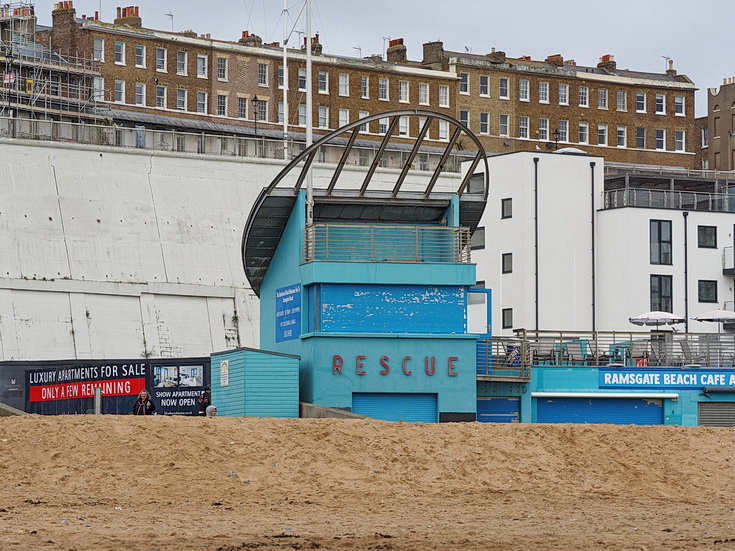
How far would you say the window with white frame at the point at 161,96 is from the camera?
97438 millimetres

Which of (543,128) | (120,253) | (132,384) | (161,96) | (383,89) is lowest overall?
(132,384)

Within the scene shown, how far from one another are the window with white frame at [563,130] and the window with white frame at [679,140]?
10.5 metres

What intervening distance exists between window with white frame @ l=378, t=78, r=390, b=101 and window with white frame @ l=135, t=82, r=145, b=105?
19.1m

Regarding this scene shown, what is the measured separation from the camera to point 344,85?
105 m

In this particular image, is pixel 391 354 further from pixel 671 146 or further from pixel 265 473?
pixel 671 146

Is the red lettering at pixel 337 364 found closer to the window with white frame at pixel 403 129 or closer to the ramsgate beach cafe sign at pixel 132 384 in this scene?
the ramsgate beach cafe sign at pixel 132 384

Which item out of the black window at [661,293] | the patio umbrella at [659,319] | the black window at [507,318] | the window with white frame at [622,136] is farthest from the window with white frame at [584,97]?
the patio umbrella at [659,319]

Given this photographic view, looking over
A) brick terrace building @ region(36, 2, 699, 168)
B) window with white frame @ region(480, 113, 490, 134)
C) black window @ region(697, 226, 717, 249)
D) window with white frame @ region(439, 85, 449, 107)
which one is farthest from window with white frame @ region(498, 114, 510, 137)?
black window @ region(697, 226, 717, 249)

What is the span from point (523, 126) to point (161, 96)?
30.3 meters

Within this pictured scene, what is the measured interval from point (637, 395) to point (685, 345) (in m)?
2.89

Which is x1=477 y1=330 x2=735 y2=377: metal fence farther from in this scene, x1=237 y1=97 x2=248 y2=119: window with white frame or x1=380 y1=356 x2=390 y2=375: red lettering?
x1=237 y1=97 x2=248 y2=119: window with white frame

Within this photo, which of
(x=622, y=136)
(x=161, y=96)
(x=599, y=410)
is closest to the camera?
(x=599, y=410)

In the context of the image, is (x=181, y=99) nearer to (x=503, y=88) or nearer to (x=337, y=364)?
(x=503, y=88)

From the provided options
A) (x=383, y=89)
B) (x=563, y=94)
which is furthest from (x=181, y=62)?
(x=563, y=94)
